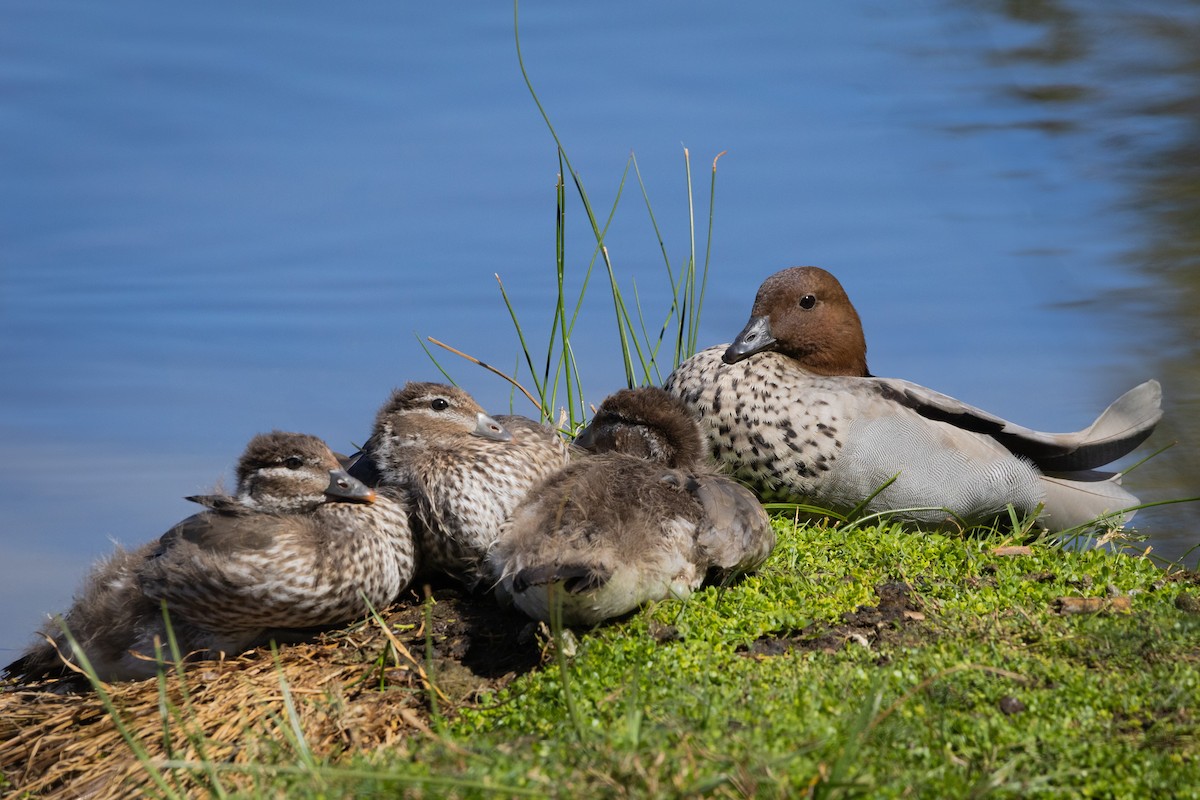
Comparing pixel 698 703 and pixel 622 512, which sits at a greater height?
pixel 622 512

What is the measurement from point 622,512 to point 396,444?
1260 mm

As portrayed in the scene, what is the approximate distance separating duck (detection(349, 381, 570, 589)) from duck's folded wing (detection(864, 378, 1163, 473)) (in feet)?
6.97

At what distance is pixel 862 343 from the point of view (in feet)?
21.8

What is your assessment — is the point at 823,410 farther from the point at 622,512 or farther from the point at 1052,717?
A: the point at 1052,717

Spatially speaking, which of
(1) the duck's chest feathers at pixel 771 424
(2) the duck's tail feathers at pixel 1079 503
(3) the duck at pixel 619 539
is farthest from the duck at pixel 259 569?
(2) the duck's tail feathers at pixel 1079 503

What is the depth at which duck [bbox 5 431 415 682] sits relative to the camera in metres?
4.27

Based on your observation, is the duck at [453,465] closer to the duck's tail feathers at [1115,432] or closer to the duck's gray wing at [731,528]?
the duck's gray wing at [731,528]

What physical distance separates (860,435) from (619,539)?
2.20 metres

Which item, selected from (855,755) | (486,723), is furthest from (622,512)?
(855,755)

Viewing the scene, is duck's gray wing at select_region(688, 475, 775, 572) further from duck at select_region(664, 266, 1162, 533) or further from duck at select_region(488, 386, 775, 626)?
duck at select_region(664, 266, 1162, 533)

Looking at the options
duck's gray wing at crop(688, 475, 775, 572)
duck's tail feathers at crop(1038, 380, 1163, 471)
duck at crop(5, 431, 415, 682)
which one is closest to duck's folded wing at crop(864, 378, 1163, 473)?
duck's tail feathers at crop(1038, 380, 1163, 471)

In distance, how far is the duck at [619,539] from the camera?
3.97 meters

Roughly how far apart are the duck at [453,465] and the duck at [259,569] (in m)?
0.14

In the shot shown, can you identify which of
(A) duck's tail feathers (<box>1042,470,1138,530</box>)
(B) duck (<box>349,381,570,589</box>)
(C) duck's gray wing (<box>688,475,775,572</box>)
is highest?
(B) duck (<box>349,381,570,589</box>)
